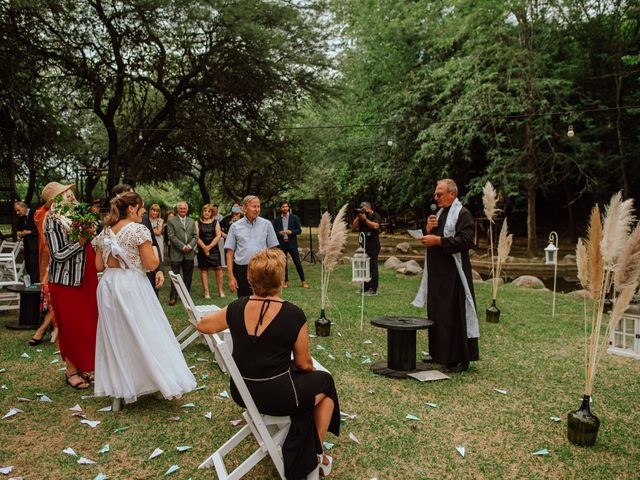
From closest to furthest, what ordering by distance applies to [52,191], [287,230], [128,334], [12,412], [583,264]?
[583,264] < [128,334] < [12,412] < [52,191] < [287,230]

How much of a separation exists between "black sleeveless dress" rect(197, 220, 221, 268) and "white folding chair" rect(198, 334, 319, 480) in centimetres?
724

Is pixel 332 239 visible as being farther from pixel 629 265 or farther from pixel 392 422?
pixel 629 265

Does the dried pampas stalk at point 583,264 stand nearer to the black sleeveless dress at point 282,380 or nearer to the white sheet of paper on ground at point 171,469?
the black sleeveless dress at point 282,380

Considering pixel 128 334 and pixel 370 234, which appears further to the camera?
pixel 370 234

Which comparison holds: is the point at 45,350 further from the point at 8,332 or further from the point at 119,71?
the point at 119,71

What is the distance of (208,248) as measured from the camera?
10.3 meters

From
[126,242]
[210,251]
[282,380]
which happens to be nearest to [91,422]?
[126,242]

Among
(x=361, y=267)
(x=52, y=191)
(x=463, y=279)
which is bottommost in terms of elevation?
(x=361, y=267)

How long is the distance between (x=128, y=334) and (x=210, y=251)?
624 centimetres

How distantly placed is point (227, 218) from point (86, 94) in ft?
24.4

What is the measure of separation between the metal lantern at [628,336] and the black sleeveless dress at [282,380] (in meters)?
4.89

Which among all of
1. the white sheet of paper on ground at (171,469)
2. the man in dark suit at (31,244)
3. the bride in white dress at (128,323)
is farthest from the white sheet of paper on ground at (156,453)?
the man in dark suit at (31,244)

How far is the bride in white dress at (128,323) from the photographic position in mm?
4355

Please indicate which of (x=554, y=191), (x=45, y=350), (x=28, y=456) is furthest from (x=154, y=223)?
(x=554, y=191)
